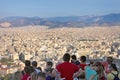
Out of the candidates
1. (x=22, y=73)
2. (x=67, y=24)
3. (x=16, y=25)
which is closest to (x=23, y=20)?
(x=16, y=25)

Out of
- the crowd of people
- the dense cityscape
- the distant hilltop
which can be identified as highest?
the crowd of people

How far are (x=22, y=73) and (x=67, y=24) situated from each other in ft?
395

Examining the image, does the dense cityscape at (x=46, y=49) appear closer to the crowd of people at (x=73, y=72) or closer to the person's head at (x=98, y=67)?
the crowd of people at (x=73, y=72)

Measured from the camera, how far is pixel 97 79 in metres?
5.44

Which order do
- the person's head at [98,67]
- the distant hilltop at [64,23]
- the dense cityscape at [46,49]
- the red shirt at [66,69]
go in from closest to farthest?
the person's head at [98,67], the red shirt at [66,69], the dense cityscape at [46,49], the distant hilltop at [64,23]

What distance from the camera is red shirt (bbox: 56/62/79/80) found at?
5793mm

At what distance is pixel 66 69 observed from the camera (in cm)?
580

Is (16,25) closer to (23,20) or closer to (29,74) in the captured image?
(23,20)

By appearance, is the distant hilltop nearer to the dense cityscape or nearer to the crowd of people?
the dense cityscape

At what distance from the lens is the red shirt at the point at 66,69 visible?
5793mm

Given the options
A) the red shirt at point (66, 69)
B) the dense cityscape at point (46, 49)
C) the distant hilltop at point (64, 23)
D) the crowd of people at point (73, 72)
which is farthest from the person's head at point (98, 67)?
the distant hilltop at point (64, 23)

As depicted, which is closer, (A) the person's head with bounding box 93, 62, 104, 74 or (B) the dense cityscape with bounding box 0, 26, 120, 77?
(A) the person's head with bounding box 93, 62, 104, 74

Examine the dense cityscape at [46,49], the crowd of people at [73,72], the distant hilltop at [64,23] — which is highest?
the crowd of people at [73,72]

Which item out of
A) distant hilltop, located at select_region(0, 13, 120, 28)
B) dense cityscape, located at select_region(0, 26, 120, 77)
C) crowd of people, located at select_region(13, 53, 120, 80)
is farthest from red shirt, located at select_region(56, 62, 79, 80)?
distant hilltop, located at select_region(0, 13, 120, 28)
